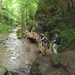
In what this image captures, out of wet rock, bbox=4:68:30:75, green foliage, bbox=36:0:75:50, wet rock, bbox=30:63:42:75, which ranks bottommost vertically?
wet rock, bbox=4:68:30:75

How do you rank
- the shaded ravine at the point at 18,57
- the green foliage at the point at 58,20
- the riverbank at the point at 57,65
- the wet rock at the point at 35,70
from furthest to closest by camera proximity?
the green foliage at the point at 58,20 → the shaded ravine at the point at 18,57 → the wet rock at the point at 35,70 → the riverbank at the point at 57,65

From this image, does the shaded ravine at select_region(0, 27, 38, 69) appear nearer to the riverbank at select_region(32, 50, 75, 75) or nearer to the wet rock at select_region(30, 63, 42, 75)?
the wet rock at select_region(30, 63, 42, 75)

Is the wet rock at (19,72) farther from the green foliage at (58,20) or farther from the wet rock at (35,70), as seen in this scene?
the green foliage at (58,20)

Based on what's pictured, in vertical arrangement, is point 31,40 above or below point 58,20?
below

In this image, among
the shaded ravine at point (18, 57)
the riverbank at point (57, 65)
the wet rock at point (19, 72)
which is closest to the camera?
the riverbank at point (57, 65)

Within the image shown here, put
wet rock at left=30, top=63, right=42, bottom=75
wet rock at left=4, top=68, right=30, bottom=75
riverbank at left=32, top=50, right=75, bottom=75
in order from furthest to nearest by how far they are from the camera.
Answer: wet rock at left=4, top=68, right=30, bottom=75
wet rock at left=30, top=63, right=42, bottom=75
riverbank at left=32, top=50, right=75, bottom=75

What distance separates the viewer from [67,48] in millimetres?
14695

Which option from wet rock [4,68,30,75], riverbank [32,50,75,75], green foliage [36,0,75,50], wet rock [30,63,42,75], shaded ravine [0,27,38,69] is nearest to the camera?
riverbank [32,50,75,75]

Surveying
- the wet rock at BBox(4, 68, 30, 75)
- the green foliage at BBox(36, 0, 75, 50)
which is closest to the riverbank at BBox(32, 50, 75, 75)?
the wet rock at BBox(4, 68, 30, 75)

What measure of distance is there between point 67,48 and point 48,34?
4.51 m

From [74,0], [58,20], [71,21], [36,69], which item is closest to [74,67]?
[36,69]

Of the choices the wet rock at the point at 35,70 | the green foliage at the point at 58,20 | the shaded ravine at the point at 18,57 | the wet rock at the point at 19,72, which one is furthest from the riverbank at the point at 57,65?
the green foliage at the point at 58,20

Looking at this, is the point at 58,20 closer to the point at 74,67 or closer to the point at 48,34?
the point at 48,34

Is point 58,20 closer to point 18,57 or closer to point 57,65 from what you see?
point 18,57
